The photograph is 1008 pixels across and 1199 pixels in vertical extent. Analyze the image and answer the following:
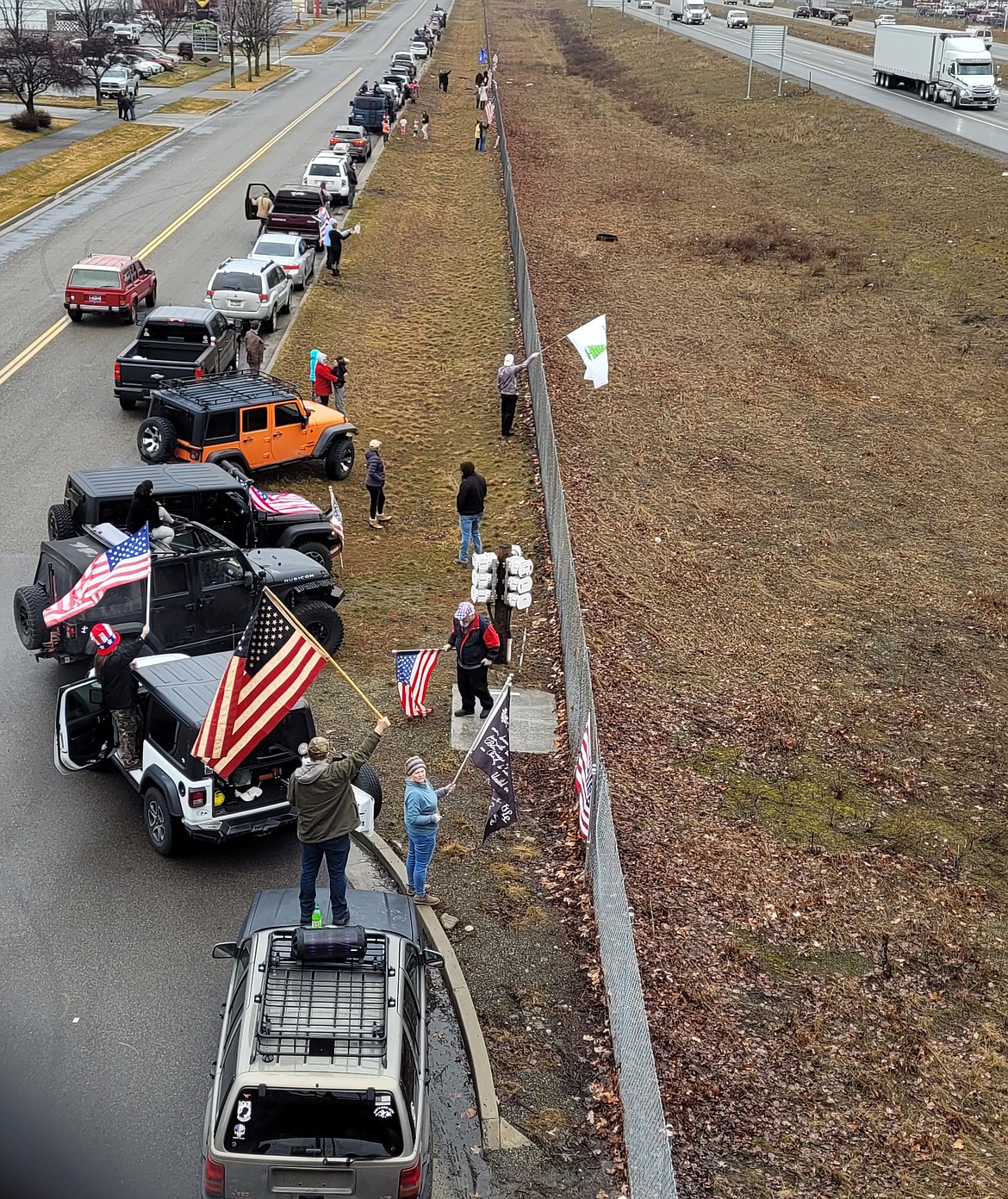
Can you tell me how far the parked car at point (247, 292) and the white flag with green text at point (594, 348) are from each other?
10.7 meters

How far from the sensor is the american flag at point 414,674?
15.3 m

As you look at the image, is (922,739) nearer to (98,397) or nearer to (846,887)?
(846,887)

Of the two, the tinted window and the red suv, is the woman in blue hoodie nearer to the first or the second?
the tinted window

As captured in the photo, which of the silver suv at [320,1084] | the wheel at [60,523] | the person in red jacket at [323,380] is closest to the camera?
the silver suv at [320,1084]

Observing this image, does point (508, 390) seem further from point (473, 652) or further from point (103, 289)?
point (103, 289)

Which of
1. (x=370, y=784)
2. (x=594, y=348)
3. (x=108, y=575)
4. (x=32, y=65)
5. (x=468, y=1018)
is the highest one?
(x=32, y=65)

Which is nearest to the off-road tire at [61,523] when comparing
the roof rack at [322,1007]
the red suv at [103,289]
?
the roof rack at [322,1007]

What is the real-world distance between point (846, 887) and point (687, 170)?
4370 centimetres

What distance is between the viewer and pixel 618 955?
10758 mm

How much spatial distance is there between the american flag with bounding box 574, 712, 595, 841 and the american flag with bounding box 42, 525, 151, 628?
17.3 feet

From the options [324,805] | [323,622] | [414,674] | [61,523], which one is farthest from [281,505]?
[324,805]

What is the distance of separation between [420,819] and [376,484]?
35.2 feet

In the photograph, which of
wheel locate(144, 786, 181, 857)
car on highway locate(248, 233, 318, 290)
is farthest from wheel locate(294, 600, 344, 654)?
car on highway locate(248, 233, 318, 290)

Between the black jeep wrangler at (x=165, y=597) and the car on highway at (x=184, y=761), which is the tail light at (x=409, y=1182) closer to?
the car on highway at (x=184, y=761)
